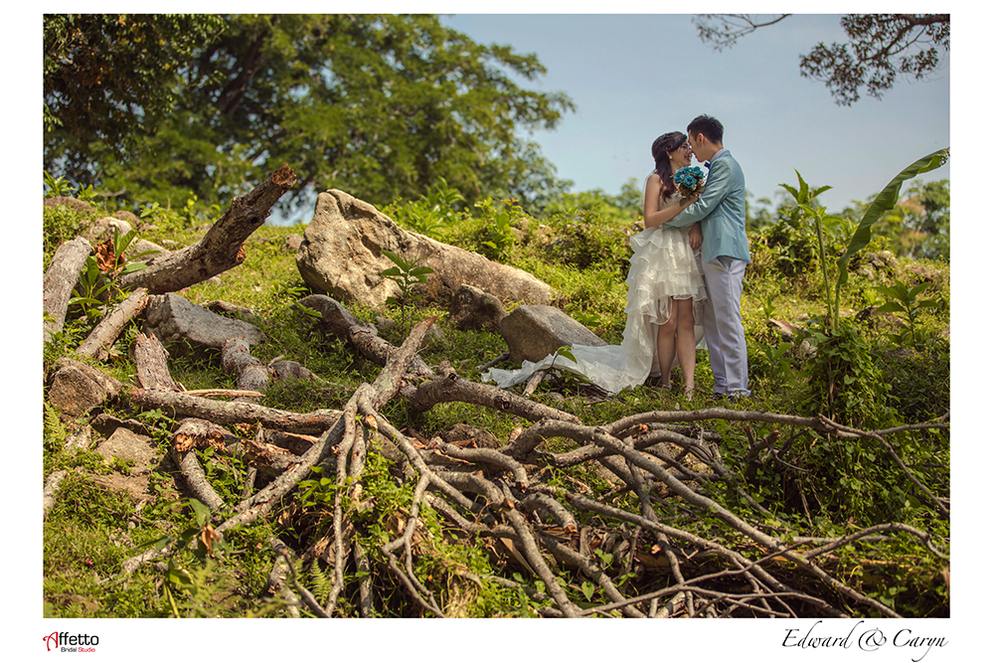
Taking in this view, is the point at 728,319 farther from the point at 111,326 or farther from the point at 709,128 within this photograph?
the point at 111,326

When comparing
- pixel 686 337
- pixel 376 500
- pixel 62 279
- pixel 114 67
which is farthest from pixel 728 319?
pixel 114 67

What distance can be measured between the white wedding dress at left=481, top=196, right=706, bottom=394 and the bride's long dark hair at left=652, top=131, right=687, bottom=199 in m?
0.11

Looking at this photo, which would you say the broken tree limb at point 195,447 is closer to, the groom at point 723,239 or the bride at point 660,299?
the bride at point 660,299

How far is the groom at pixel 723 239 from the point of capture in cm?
496

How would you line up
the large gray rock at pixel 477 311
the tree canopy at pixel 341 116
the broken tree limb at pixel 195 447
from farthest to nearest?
the tree canopy at pixel 341 116 → the large gray rock at pixel 477 311 → the broken tree limb at pixel 195 447

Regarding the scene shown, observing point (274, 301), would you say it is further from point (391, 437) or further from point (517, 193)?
point (517, 193)

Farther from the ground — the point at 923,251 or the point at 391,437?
the point at 923,251

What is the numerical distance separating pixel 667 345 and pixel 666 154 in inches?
58.1

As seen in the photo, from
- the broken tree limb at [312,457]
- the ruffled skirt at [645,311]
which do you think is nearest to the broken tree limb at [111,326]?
the broken tree limb at [312,457]

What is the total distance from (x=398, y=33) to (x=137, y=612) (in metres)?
16.4
